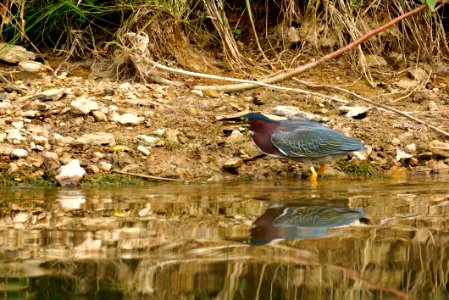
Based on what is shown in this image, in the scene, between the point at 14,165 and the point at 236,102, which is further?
the point at 236,102

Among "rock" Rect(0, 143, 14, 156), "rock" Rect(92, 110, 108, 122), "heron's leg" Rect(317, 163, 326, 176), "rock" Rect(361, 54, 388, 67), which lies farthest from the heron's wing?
Result: "rock" Rect(361, 54, 388, 67)

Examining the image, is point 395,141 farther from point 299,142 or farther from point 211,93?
point 211,93

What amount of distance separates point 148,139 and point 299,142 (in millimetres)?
1119

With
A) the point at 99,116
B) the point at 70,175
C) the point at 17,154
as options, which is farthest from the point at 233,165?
the point at 17,154

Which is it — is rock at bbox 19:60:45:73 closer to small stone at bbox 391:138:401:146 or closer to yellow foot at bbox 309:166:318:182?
yellow foot at bbox 309:166:318:182

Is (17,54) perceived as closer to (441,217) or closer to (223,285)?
(441,217)

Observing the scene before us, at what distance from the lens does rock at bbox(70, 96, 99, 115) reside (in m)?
6.68

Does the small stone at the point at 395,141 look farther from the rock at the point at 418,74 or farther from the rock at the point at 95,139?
the rock at the point at 95,139

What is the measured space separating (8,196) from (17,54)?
2759 millimetres

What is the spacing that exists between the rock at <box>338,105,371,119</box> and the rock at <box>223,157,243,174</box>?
1403mm

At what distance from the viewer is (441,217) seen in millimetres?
4430

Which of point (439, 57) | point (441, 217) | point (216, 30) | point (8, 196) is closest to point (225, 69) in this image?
point (216, 30)

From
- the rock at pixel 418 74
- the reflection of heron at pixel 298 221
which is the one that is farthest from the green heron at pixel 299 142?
the rock at pixel 418 74

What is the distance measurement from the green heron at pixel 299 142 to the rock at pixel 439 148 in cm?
89
